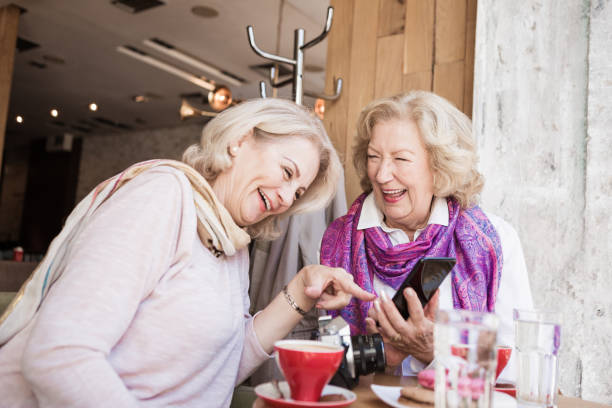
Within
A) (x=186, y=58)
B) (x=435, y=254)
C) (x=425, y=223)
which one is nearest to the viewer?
(x=435, y=254)

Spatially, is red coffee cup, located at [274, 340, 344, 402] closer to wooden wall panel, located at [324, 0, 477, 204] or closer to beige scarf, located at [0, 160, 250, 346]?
beige scarf, located at [0, 160, 250, 346]

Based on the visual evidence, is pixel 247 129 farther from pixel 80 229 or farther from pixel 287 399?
pixel 287 399

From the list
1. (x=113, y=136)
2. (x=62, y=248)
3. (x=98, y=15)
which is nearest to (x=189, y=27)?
(x=98, y=15)

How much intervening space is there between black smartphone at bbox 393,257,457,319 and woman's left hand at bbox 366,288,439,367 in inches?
0.7

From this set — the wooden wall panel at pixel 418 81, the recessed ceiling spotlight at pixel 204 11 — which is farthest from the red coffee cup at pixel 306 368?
the recessed ceiling spotlight at pixel 204 11

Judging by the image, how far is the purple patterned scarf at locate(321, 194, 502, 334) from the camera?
1.52m

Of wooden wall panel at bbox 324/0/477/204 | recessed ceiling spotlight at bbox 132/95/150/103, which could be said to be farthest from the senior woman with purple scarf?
recessed ceiling spotlight at bbox 132/95/150/103

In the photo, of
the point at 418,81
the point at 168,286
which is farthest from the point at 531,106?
the point at 168,286

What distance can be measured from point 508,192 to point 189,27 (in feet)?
14.1

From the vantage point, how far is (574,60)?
177cm

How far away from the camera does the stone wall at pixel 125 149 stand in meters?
9.52

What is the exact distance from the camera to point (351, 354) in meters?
1.00

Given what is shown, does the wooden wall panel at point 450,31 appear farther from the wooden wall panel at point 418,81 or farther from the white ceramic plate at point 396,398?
the white ceramic plate at point 396,398

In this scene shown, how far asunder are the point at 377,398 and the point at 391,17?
1.84 m
